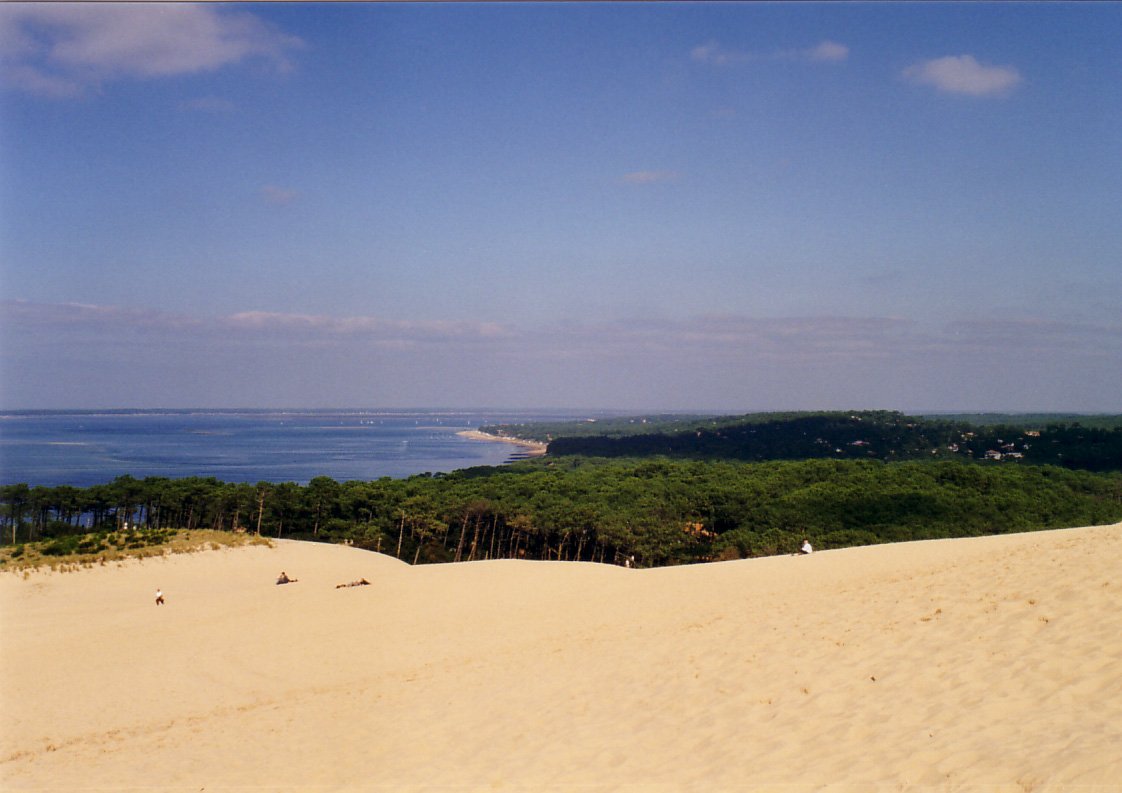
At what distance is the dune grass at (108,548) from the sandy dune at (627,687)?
27.2 ft

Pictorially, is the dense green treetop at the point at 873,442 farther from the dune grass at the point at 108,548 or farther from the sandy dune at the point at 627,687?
the sandy dune at the point at 627,687

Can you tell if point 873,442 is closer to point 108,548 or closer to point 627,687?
point 108,548

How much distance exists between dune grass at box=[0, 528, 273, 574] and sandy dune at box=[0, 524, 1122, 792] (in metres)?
8.30

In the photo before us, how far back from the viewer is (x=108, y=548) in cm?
3061

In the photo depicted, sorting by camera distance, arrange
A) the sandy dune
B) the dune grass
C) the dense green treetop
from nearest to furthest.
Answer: the sandy dune, the dune grass, the dense green treetop

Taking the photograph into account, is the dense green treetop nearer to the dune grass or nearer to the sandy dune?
the dune grass

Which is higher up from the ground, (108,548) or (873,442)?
(873,442)

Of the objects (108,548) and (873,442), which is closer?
(108,548)

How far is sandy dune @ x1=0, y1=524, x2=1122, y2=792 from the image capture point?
287 inches

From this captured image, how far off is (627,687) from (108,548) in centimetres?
2725

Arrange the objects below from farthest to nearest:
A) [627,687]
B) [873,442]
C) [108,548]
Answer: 1. [873,442]
2. [108,548]
3. [627,687]

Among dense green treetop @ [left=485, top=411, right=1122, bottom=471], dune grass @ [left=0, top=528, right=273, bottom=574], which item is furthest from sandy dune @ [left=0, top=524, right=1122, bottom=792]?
dense green treetop @ [left=485, top=411, right=1122, bottom=471]

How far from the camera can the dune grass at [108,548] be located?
28156 mm

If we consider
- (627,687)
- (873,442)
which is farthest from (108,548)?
(873,442)
